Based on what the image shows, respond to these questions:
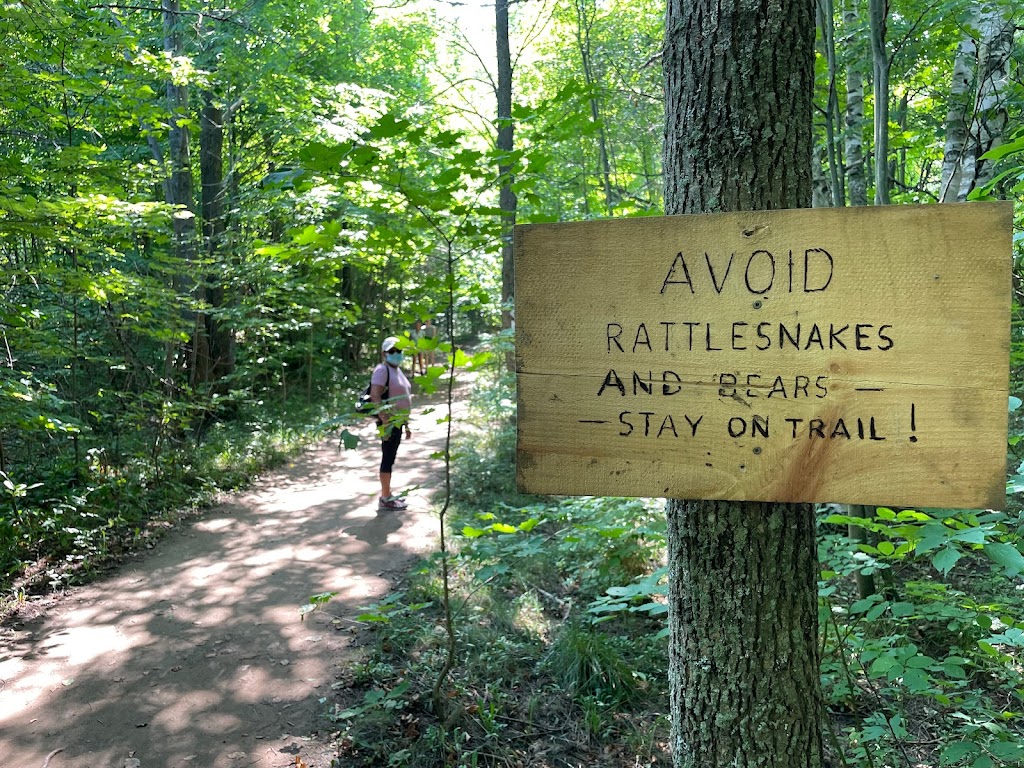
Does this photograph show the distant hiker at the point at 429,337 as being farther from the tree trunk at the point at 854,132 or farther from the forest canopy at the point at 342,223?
the tree trunk at the point at 854,132

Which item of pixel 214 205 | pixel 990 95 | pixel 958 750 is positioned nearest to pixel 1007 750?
pixel 958 750

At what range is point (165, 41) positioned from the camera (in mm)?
10055

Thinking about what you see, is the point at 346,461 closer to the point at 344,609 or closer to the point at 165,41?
the point at 344,609

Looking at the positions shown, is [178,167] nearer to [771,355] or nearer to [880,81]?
[880,81]

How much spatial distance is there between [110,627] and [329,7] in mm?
12936

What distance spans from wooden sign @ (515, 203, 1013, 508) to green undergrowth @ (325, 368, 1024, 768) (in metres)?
0.82

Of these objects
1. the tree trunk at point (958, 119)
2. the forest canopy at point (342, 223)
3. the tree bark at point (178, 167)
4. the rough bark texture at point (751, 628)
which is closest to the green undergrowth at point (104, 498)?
the forest canopy at point (342, 223)

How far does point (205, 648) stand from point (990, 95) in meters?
5.97

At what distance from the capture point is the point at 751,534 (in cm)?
152

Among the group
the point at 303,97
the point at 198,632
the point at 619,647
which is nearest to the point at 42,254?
the point at 303,97

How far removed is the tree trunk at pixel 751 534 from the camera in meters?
1.53

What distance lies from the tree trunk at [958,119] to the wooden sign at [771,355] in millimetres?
3840

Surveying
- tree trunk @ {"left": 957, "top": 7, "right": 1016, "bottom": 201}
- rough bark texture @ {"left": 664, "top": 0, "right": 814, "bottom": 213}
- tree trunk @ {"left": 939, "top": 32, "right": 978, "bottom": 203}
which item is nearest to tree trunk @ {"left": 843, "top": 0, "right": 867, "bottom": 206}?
tree trunk @ {"left": 939, "top": 32, "right": 978, "bottom": 203}

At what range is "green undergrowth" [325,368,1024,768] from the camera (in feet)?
8.17
